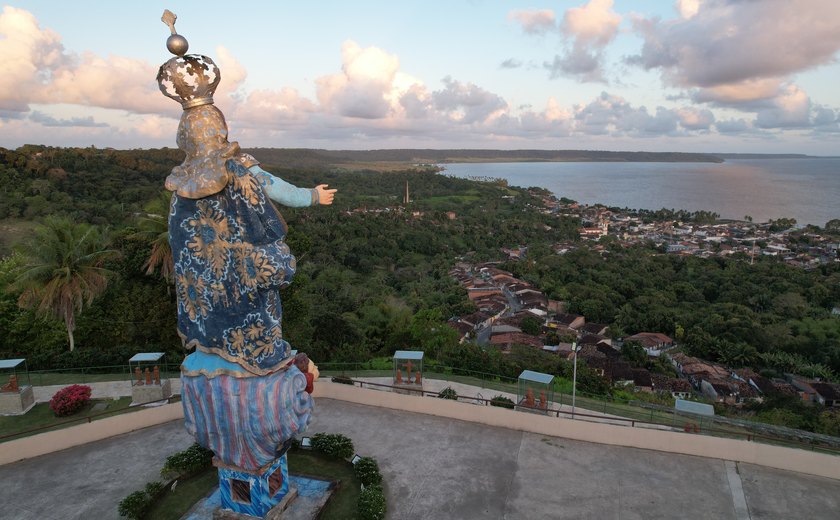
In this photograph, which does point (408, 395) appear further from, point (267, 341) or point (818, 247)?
point (818, 247)

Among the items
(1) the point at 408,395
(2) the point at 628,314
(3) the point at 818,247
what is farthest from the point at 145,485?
(3) the point at 818,247

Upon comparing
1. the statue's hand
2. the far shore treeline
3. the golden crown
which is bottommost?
the far shore treeline

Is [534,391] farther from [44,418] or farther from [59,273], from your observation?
[59,273]

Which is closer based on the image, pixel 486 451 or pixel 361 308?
pixel 486 451

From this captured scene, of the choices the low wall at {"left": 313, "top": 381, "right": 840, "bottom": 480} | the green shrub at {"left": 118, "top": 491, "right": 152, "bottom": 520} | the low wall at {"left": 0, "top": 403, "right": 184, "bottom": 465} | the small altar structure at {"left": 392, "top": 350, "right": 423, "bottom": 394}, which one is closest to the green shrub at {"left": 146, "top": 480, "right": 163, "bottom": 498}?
the green shrub at {"left": 118, "top": 491, "right": 152, "bottom": 520}

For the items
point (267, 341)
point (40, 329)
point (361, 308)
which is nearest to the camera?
point (267, 341)

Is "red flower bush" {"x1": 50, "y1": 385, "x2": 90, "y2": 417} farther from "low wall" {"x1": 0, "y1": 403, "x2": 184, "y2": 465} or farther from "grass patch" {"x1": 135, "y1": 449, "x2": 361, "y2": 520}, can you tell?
"grass patch" {"x1": 135, "y1": 449, "x2": 361, "y2": 520}
